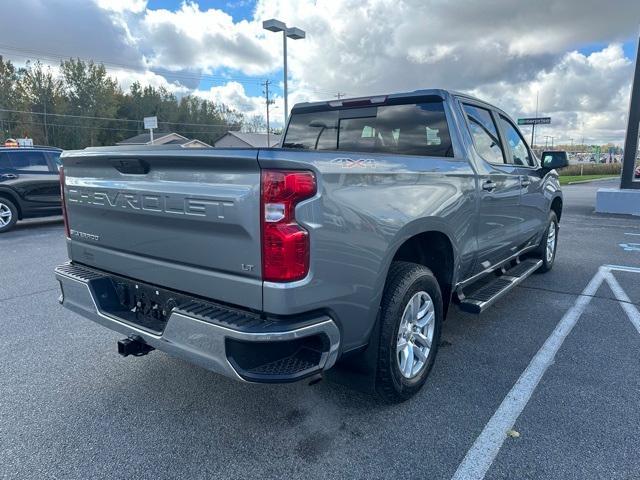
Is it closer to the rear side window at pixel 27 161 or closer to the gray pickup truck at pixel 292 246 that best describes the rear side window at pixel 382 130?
the gray pickup truck at pixel 292 246

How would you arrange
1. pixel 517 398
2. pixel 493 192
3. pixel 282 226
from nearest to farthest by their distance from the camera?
pixel 282 226 < pixel 517 398 < pixel 493 192

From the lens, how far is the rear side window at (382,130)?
3.64 m

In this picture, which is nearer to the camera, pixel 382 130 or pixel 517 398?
pixel 517 398

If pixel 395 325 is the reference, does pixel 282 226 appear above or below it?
above

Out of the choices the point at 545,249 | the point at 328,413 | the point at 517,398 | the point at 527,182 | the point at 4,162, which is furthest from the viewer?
the point at 4,162

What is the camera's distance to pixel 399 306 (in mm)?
2719

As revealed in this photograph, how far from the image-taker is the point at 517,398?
9.84ft

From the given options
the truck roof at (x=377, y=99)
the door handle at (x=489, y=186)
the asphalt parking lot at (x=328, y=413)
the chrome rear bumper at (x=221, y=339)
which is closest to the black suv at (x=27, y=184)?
the asphalt parking lot at (x=328, y=413)

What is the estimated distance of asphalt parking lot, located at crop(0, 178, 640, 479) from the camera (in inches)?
93.7

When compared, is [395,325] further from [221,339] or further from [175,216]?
[175,216]

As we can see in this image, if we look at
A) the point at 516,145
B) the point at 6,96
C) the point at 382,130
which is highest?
the point at 6,96

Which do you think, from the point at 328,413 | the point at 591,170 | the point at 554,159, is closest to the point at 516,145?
the point at 554,159

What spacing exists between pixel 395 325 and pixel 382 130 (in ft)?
6.16

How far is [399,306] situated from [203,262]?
117 centimetres
